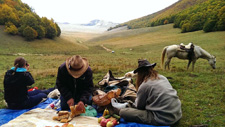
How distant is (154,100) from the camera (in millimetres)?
3797

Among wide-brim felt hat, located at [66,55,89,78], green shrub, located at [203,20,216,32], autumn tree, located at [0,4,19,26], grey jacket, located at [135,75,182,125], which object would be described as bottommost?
grey jacket, located at [135,75,182,125]

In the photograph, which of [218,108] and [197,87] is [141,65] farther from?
[197,87]

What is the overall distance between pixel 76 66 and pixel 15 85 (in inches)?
84.7

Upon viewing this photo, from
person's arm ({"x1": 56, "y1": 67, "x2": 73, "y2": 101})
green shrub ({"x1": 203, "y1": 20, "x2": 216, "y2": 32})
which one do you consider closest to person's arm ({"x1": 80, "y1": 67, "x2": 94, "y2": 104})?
person's arm ({"x1": 56, "y1": 67, "x2": 73, "y2": 101})

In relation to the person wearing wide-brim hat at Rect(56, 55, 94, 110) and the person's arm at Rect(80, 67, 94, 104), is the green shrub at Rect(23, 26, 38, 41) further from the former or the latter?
the person's arm at Rect(80, 67, 94, 104)

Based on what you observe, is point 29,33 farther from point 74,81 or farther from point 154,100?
point 154,100

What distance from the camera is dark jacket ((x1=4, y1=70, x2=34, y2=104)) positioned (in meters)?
4.89

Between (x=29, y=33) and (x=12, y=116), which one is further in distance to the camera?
(x=29, y=33)

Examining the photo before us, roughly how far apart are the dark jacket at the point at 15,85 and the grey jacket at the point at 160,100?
11.9ft

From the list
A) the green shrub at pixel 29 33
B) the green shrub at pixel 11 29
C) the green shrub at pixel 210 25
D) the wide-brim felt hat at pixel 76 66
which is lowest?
the wide-brim felt hat at pixel 76 66

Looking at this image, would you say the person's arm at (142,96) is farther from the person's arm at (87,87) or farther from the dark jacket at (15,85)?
the dark jacket at (15,85)

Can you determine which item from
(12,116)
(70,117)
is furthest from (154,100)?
(12,116)

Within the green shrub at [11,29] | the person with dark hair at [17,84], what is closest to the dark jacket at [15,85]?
the person with dark hair at [17,84]

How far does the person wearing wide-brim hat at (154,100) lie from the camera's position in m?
3.73
